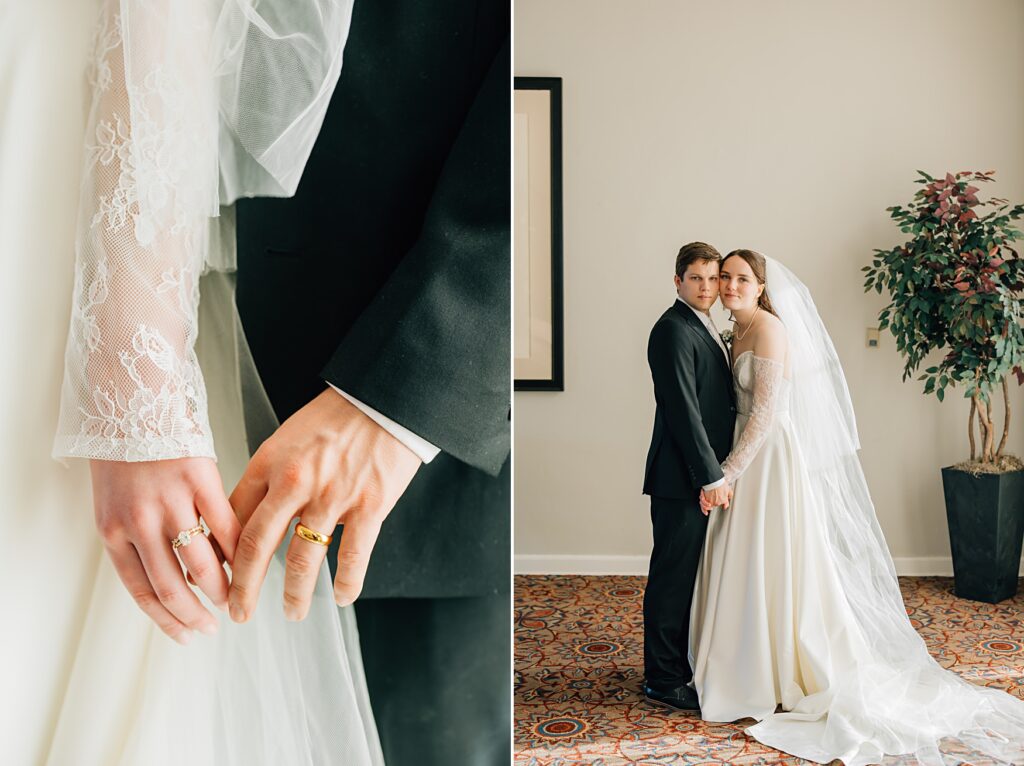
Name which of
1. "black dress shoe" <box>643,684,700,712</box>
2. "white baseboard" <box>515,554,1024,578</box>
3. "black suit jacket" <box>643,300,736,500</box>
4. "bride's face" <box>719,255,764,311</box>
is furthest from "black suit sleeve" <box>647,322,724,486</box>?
"white baseboard" <box>515,554,1024,578</box>

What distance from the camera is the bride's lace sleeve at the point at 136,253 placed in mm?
482

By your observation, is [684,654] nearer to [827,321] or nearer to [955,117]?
[827,321]

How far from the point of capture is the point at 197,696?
22.4 inches

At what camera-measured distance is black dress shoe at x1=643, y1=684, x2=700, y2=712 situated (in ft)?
7.95

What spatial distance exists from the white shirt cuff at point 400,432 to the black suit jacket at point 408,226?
2cm

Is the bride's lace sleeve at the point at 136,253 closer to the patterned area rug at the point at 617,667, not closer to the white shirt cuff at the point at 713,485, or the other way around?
the patterned area rug at the point at 617,667

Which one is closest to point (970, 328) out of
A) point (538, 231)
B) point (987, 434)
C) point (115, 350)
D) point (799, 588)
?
point (987, 434)

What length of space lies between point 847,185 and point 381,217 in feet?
11.6

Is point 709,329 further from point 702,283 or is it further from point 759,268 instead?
point 759,268

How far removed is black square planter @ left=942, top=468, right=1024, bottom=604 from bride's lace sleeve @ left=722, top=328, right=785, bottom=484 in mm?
1511

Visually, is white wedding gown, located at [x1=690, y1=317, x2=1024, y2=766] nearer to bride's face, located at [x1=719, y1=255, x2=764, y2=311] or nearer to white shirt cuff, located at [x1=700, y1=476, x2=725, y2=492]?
white shirt cuff, located at [x1=700, y1=476, x2=725, y2=492]

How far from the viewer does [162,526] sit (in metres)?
0.50

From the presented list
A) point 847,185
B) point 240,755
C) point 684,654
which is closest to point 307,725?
point 240,755

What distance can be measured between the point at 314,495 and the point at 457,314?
0.18m
